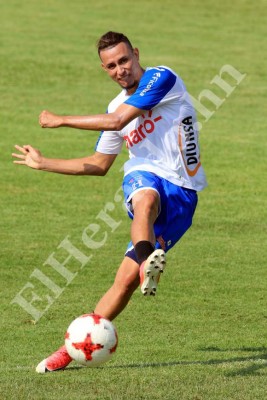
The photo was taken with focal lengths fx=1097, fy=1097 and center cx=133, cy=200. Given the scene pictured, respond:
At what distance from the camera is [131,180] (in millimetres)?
8977

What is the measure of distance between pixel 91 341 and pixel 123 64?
2.30 m

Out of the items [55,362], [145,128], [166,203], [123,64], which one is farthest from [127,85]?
[55,362]

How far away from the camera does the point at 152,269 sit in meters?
8.11

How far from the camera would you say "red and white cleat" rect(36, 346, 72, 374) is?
29.0 feet

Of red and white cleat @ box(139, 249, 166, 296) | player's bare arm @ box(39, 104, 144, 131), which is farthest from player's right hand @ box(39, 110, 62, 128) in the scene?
red and white cleat @ box(139, 249, 166, 296)

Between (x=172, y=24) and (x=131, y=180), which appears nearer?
(x=131, y=180)

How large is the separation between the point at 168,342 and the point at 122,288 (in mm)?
1364

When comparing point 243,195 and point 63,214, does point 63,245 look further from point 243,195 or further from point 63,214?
point 243,195

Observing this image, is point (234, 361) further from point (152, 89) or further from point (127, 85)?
point (127, 85)

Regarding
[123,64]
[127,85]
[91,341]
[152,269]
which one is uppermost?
[123,64]

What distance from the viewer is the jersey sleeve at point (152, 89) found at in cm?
888

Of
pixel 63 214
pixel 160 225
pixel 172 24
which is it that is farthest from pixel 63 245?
pixel 172 24

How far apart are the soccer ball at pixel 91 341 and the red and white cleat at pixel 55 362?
0.47 meters

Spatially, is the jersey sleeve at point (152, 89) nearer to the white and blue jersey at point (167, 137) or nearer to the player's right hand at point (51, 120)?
the white and blue jersey at point (167, 137)
